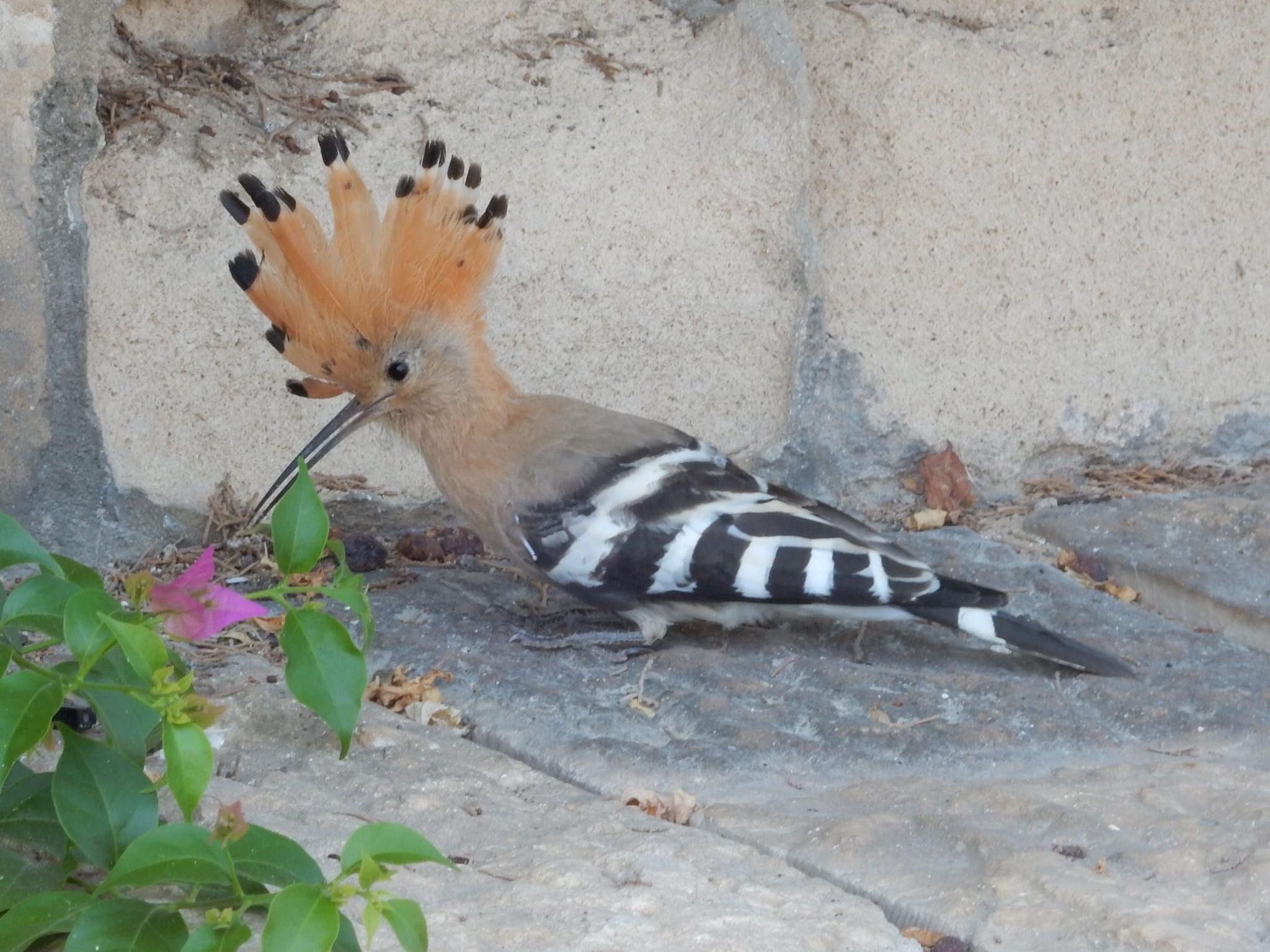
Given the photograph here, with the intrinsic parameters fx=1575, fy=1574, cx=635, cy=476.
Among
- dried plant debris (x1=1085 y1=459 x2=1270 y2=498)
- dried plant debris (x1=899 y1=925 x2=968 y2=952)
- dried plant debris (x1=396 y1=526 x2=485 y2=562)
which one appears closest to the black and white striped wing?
dried plant debris (x1=396 y1=526 x2=485 y2=562)

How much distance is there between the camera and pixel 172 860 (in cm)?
124

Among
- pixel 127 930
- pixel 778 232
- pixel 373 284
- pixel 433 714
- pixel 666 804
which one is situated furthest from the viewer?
pixel 778 232

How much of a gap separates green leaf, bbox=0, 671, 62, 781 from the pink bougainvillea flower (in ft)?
0.43

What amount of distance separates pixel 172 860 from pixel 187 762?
0.08 metres

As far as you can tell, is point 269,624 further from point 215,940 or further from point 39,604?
point 215,940

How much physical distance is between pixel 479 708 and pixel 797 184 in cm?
130

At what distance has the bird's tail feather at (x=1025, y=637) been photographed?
8.02ft

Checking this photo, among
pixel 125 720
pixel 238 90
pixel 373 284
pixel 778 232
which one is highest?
pixel 238 90

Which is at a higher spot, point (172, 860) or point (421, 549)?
point (172, 860)

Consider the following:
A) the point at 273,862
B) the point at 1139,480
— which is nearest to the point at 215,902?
the point at 273,862

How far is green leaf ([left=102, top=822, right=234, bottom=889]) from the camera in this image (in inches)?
48.5

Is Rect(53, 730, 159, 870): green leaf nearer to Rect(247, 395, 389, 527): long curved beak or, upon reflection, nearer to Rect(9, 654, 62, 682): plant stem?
Rect(9, 654, 62, 682): plant stem

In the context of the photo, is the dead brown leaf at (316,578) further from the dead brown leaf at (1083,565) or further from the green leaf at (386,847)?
the green leaf at (386,847)

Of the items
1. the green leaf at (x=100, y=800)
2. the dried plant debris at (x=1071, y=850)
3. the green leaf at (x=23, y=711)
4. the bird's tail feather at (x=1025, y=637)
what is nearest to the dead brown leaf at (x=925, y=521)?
the bird's tail feather at (x=1025, y=637)
